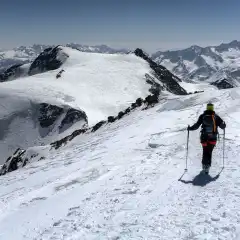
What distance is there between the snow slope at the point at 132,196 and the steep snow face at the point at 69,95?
180ft

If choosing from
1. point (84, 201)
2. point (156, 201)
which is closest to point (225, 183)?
point (156, 201)

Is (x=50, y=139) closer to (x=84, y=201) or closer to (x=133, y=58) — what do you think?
(x=84, y=201)

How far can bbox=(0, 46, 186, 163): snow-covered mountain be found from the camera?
78494 millimetres

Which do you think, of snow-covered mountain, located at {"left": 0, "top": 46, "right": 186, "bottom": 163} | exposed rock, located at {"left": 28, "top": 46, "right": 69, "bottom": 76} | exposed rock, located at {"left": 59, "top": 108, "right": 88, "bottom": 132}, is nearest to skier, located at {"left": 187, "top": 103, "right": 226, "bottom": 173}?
snow-covered mountain, located at {"left": 0, "top": 46, "right": 186, "bottom": 163}

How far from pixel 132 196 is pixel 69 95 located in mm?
83332

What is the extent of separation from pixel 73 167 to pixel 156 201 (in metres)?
8.24

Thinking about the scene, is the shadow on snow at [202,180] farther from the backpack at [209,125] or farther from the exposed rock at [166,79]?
the exposed rock at [166,79]

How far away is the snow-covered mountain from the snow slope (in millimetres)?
53122

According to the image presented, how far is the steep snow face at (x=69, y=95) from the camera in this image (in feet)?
259

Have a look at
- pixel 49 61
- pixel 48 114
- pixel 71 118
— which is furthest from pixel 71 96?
pixel 49 61

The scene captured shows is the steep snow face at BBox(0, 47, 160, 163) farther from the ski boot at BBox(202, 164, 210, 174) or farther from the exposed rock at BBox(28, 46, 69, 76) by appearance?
the ski boot at BBox(202, 164, 210, 174)

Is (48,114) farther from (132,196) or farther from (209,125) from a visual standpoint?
(132,196)

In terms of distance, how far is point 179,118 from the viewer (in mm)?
26750

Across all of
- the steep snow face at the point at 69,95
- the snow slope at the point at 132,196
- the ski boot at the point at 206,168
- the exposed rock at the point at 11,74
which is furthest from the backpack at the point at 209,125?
the exposed rock at the point at 11,74
